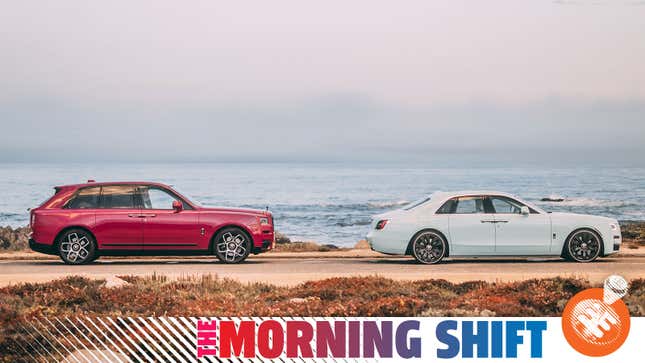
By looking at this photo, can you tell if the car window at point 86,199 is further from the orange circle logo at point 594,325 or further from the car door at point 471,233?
the orange circle logo at point 594,325

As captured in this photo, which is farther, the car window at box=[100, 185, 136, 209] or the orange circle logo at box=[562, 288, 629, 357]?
the car window at box=[100, 185, 136, 209]

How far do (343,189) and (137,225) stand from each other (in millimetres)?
48755

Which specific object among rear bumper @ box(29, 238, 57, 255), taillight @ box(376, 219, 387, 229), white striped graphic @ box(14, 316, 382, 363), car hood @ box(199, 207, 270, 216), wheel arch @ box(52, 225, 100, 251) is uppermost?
car hood @ box(199, 207, 270, 216)

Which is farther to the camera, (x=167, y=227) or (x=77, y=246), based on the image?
(x=77, y=246)

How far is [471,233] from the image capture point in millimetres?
17891

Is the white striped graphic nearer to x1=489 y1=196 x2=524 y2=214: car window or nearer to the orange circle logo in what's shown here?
the orange circle logo

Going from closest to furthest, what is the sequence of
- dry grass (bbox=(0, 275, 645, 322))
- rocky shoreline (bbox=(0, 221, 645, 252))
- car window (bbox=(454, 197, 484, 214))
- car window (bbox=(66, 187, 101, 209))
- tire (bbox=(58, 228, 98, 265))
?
dry grass (bbox=(0, 275, 645, 322)), car window (bbox=(454, 197, 484, 214)), tire (bbox=(58, 228, 98, 265)), car window (bbox=(66, 187, 101, 209)), rocky shoreline (bbox=(0, 221, 645, 252))

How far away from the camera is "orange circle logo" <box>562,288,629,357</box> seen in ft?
34.1

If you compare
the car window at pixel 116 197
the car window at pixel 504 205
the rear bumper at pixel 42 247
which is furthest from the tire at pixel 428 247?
the rear bumper at pixel 42 247

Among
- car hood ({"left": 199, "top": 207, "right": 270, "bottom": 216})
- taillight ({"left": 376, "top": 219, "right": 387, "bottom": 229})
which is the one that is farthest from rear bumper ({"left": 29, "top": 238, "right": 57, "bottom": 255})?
taillight ({"left": 376, "top": 219, "right": 387, "bottom": 229})

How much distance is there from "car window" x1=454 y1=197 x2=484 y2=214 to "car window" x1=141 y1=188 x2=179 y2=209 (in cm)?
582

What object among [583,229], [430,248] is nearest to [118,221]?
[430,248]

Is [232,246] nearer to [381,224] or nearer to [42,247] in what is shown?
[381,224]

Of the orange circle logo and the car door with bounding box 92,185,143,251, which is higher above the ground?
the car door with bounding box 92,185,143,251
